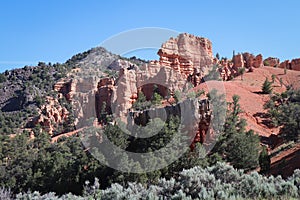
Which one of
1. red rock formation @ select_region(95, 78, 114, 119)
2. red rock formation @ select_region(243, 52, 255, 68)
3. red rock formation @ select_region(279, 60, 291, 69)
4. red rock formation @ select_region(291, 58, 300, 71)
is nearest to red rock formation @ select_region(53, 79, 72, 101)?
red rock formation @ select_region(95, 78, 114, 119)

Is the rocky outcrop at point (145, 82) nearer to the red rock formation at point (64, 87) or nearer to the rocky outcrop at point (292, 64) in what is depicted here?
the red rock formation at point (64, 87)

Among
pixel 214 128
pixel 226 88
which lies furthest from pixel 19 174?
pixel 226 88

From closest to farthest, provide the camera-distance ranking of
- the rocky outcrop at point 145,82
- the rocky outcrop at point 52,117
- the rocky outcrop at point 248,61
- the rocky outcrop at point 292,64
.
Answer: the rocky outcrop at point 145,82 < the rocky outcrop at point 52,117 < the rocky outcrop at point 248,61 < the rocky outcrop at point 292,64

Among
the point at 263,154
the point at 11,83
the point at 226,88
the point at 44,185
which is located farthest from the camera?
the point at 11,83

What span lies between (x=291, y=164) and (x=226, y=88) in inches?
937

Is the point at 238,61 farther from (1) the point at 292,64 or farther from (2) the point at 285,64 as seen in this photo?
(1) the point at 292,64

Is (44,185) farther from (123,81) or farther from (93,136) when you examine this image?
(123,81)

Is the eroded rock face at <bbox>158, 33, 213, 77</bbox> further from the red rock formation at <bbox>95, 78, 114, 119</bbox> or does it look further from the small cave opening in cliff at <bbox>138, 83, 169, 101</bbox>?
the red rock formation at <bbox>95, 78, 114, 119</bbox>

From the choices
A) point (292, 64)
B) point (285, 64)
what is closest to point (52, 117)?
point (285, 64)

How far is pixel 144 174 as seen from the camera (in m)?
18.3

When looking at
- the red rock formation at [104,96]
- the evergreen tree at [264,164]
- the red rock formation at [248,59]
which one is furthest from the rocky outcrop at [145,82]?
the evergreen tree at [264,164]

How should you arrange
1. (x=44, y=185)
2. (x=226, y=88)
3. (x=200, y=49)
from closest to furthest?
(x=44, y=185) < (x=226, y=88) < (x=200, y=49)

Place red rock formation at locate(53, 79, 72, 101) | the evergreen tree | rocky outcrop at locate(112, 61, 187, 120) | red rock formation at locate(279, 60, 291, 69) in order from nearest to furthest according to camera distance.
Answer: the evergreen tree, rocky outcrop at locate(112, 61, 187, 120), red rock formation at locate(279, 60, 291, 69), red rock formation at locate(53, 79, 72, 101)

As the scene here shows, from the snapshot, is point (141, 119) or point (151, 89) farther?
point (151, 89)
